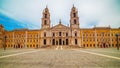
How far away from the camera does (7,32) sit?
76125mm

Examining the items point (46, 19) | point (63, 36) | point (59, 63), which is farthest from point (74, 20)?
point (59, 63)

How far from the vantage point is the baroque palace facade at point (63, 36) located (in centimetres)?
6662

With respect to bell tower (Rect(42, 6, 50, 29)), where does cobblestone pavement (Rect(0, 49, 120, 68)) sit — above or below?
below

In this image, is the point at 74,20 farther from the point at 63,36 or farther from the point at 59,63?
the point at 59,63

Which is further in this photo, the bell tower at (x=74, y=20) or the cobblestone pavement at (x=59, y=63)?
the bell tower at (x=74, y=20)

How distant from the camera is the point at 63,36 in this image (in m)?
66.9

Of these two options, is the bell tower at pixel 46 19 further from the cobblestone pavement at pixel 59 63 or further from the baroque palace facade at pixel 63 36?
the cobblestone pavement at pixel 59 63

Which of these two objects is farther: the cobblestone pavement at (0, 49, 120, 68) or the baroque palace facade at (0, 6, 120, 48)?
the baroque palace facade at (0, 6, 120, 48)

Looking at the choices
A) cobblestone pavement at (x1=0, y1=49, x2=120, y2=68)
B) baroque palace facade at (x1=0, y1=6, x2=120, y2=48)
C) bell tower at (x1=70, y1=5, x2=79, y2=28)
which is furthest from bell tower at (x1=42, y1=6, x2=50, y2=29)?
cobblestone pavement at (x1=0, y1=49, x2=120, y2=68)

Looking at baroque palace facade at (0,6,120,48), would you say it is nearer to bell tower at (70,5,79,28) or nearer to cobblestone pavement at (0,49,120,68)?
bell tower at (70,5,79,28)

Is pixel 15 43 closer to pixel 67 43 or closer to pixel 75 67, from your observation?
pixel 67 43

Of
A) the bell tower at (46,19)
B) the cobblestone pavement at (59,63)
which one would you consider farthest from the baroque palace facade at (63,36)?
the cobblestone pavement at (59,63)

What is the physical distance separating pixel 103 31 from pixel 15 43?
54100 millimetres

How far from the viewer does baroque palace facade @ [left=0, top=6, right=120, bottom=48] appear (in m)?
66.6
